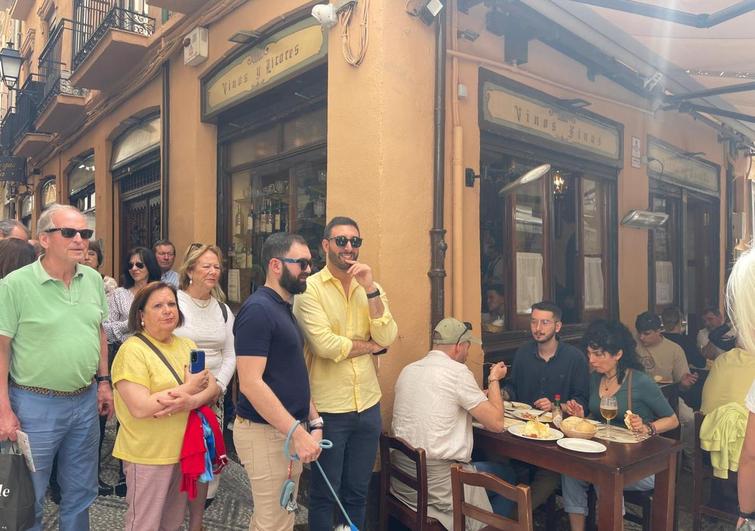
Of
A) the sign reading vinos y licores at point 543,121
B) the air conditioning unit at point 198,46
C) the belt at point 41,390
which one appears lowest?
the belt at point 41,390

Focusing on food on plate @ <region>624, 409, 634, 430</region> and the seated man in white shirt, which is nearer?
the seated man in white shirt

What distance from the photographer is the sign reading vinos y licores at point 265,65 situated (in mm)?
4661

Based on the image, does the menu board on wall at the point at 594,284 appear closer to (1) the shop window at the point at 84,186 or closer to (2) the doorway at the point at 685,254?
(2) the doorway at the point at 685,254

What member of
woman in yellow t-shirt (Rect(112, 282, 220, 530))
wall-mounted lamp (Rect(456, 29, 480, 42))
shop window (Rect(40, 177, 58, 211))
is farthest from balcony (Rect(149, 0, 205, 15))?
shop window (Rect(40, 177, 58, 211))

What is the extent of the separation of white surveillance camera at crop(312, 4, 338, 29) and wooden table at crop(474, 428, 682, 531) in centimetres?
311

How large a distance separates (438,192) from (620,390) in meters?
1.89

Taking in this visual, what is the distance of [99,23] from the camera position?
348 inches

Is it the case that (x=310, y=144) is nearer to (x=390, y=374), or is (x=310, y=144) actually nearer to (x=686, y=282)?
(x=390, y=374)

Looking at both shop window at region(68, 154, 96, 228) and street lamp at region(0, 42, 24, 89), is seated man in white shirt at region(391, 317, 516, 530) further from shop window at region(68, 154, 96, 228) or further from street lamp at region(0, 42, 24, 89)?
street lamp at region(0, 42, 24, 89)

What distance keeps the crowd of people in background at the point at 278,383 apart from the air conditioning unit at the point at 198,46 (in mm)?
3230

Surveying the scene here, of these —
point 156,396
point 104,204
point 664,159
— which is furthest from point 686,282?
point 104,204

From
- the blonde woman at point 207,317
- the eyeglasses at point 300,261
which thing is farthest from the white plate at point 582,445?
the blonde woman at point 207,317

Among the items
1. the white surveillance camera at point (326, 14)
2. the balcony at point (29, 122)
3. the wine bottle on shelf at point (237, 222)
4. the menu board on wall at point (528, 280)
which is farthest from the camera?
the balcony at point (29, 122)

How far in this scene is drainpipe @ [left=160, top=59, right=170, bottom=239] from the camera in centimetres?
696
